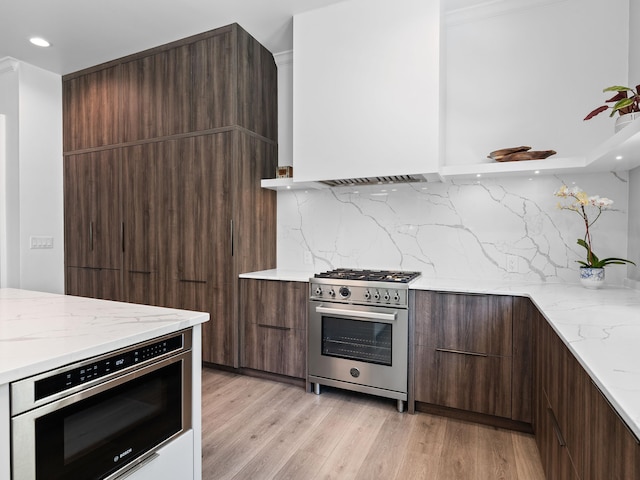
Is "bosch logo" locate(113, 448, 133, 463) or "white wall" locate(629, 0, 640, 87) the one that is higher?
"white wall" locate(629, 0, 640, 87)

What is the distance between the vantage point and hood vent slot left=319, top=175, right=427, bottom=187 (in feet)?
9.09

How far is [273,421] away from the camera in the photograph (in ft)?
7.84

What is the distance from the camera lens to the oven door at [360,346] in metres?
2.50

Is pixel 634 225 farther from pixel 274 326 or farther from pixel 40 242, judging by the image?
pixel 40 242

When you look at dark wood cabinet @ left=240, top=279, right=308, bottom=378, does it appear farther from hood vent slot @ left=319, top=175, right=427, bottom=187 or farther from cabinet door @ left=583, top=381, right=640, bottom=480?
cabinet door @ left=583, top=381, right=640, bottom=480

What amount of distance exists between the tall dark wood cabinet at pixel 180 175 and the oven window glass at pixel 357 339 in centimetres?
81

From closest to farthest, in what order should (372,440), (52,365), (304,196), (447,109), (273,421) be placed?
(52,365) → (372,440) → (273,421) → (447,109) → (304,196)

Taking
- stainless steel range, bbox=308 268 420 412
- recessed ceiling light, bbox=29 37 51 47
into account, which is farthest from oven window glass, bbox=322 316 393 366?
recessed ceiling light, bbox=29 37 51 47

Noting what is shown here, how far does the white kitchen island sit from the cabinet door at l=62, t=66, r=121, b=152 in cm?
235

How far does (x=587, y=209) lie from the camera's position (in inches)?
99.8

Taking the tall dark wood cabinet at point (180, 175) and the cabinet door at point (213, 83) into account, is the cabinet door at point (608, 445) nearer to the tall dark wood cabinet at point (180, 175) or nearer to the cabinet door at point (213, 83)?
the tall dark wood cabinet at point (180, 175)

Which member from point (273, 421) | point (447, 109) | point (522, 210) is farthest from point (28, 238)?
point (522, 210)

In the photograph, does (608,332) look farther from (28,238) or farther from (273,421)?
(28,238)

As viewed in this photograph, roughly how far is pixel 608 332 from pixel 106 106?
13.7 feet
